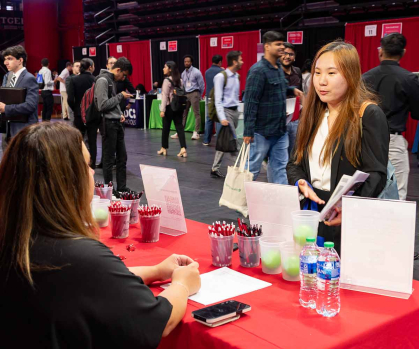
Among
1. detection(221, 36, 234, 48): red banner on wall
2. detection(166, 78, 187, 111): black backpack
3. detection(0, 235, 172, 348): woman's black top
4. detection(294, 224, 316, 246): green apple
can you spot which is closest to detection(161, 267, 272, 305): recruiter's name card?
detection(294, 224, 316, 246): green apple

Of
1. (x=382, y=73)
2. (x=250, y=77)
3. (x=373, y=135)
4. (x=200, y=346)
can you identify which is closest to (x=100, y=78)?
(x=250, y=77)

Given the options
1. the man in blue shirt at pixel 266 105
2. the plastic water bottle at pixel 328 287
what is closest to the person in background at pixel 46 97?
the man in blue shirt at pixel 266 105

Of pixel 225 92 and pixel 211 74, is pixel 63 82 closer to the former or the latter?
pixel 211 74

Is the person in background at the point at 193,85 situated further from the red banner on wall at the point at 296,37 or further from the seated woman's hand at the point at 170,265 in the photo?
the seated woman's hand at the point at 170,265

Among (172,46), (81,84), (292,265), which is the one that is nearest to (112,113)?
(81,84)

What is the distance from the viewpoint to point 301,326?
55.2 inches

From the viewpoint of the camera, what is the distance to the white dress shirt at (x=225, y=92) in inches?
254

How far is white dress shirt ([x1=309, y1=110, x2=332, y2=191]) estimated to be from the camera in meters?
2.22

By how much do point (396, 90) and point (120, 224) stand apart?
282 cm

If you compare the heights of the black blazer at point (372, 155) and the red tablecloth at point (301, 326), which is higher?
the black blazer at point (372, 155)

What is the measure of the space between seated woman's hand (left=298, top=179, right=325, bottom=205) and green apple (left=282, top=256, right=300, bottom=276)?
493 mm

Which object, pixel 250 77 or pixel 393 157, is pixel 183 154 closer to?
pixel 250 77

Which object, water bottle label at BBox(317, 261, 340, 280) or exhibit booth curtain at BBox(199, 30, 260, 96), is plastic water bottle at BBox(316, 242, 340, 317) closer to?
water bottle label at BBox(317, 261, 340, 280)

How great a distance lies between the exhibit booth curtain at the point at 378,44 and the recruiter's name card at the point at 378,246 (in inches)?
334
